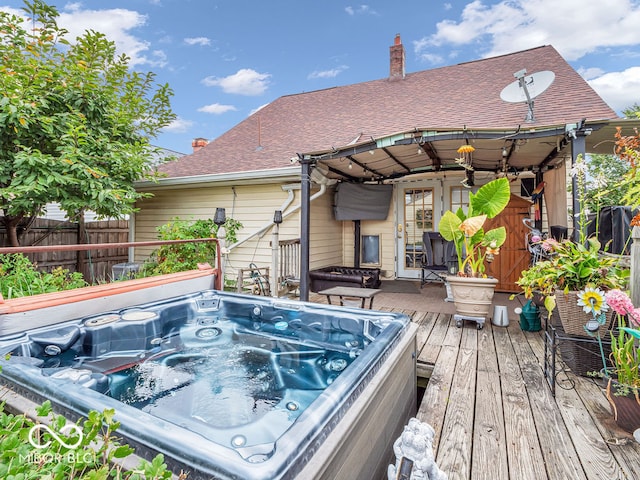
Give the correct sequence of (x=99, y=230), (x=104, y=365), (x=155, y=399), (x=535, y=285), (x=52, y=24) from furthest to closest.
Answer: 1. (x=99, y=230)
2. (x=52, y=24)
3. (x=535, y=285)
4. (x=104, y=365)
5. (x=155, y=399)

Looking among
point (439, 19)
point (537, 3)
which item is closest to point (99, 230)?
point (439, 19)

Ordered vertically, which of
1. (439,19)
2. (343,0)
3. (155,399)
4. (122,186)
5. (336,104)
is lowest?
(155,399)

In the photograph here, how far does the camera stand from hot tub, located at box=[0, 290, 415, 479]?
1.14m

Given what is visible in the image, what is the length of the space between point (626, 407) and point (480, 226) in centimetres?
226

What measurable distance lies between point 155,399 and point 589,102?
22.4 feet

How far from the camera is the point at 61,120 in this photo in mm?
5484

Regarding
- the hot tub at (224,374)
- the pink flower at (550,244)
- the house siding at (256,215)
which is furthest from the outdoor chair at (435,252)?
the hot tub at (224,374)

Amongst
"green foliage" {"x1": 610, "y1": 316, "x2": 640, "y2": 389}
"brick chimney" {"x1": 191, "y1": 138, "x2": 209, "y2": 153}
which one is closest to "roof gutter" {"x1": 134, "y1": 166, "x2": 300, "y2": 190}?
"brick chimney" {"x1": 191, "y1": 138, "x2": 209, "y2": 153}

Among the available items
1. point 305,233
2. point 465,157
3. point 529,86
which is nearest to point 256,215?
point 305,233

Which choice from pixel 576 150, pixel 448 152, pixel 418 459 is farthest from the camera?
pixel 448 152

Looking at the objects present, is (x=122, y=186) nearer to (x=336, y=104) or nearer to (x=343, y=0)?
(x=336, y=104)

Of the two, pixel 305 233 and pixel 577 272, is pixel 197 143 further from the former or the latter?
pixel 577 272

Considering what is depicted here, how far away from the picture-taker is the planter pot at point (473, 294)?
382 cm

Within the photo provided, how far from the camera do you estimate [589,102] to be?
5023mm
